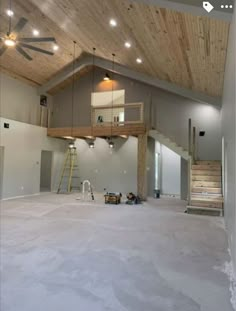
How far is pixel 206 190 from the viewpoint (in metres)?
8.00

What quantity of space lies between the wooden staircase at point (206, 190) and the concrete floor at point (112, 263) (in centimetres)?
66

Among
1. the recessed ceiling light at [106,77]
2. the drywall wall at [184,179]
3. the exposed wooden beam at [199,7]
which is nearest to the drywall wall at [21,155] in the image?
the recessed ceiling light at [106,77]

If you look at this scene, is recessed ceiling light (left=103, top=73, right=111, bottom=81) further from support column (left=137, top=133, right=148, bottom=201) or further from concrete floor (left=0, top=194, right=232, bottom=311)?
concrete floor (left=0, top=194, right=232, bottom=311)

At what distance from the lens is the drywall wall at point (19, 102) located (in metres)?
9.84

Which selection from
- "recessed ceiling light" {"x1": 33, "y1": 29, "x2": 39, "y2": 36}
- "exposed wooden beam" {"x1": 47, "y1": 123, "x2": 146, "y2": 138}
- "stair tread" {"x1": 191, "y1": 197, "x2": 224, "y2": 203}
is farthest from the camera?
"exposed wooden beam" {"x1": 47, "y1": 123, "x2": 146, "y2": 138}

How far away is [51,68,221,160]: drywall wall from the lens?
1005 cm

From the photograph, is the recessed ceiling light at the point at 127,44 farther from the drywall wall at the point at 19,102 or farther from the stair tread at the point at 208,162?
the drywall wall at the point at 19,102

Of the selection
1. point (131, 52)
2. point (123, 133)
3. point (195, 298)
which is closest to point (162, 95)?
point (123, 133)

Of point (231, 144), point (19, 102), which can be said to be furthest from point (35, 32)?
point (231, 144)

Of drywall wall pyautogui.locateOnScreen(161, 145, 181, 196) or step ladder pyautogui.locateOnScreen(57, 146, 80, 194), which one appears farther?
step ladder pyautogui.locateOnScreen(57, 146, 80, 194)

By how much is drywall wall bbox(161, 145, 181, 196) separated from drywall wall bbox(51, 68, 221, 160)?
151cm

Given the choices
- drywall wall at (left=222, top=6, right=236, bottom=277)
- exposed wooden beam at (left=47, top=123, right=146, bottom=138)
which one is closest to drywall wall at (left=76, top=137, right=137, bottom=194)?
exposed wooden beam at (left=47, top=123, right=146, bottom=138)

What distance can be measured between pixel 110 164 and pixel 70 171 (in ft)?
6.57

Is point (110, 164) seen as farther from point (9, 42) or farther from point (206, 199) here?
point (9, 42)
